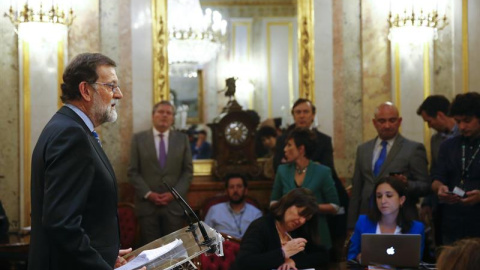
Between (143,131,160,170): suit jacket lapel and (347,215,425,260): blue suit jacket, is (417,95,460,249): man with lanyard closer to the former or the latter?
(347,215,425,260): blue suit jacket

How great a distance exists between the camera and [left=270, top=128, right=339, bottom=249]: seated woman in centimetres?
624

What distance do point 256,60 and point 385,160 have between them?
1.99 m

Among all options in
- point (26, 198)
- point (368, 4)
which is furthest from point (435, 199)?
point (26, 198)

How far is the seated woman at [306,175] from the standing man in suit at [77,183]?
316cm

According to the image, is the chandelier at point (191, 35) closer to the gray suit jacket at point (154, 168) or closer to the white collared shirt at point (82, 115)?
the gray suit jacket at point (154, 168)

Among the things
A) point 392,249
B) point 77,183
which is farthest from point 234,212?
point 77,183

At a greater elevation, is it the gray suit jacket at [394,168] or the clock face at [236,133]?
the clock face at [236,133]

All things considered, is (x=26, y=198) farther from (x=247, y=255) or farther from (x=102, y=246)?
(x=102, y=246)

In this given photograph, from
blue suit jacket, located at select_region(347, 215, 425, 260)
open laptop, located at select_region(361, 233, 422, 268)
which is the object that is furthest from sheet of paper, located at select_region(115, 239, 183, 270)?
blue suit jacket, located at select_region(347, 215, 425, 260)

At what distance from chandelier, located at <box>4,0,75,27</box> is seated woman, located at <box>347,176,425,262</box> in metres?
3.37

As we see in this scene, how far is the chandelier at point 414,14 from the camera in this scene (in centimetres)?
749

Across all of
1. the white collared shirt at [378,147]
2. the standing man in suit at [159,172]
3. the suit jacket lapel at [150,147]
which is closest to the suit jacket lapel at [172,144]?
the standing man in suit at [159,172]

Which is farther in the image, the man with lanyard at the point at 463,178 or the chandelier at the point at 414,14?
the chandelier at the point at 414,14

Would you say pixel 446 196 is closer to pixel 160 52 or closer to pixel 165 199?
pixel 165 199
